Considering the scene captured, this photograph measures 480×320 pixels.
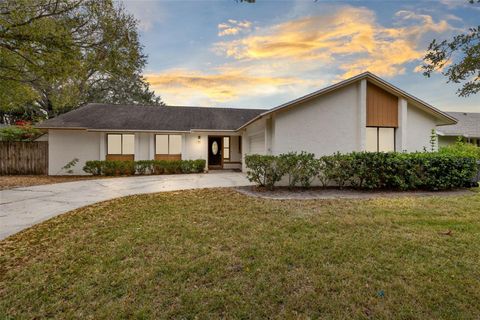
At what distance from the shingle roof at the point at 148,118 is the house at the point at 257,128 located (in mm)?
51

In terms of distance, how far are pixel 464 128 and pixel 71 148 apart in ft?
103

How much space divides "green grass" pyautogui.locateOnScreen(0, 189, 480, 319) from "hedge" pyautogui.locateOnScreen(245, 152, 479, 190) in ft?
10.4

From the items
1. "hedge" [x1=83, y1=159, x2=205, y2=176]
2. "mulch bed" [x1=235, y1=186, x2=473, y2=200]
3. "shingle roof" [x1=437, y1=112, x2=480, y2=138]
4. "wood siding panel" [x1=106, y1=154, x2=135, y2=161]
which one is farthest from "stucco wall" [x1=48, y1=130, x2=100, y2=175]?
"shingle roof" [x1=437, y1=112, x2=480, y2=138]

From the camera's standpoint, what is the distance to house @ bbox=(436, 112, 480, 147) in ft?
69.9

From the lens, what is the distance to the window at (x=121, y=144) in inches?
611

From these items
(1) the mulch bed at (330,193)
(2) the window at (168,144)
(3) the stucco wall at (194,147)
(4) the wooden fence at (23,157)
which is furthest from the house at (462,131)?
(4) the wooden fence at (23,157)

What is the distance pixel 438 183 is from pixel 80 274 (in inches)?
425

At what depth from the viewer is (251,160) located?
9164 mm

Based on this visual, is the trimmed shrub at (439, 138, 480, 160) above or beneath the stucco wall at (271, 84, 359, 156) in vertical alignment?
beneath

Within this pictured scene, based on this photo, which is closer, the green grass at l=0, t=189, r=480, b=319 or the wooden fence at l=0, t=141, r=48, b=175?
the green grass at l=0, t=189, r=480, b=319

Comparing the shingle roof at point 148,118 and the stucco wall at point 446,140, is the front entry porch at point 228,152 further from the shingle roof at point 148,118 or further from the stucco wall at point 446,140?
the stucco wall at point 446,140

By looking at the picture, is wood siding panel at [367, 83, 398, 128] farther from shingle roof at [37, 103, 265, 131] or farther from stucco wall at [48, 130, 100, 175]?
stucco wall at [48, 130, 100, 175]

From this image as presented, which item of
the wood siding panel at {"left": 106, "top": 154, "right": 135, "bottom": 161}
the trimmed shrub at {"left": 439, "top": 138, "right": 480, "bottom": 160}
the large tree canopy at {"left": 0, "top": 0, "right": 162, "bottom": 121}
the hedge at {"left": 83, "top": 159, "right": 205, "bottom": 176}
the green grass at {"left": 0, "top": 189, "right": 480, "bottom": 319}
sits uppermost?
the large tree canopy at {"left": 0, "top": 0, "right": 162, "bottom": 121}

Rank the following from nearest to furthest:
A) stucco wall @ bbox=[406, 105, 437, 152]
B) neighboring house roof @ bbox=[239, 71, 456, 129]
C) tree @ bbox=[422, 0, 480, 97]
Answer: tree @ bbox=[422, 0, 480, 97] < neighboring house roof @ bbox=[239, 71, 456, 129] < stucco wall @ bbox=[406, 105, 437, 152]
